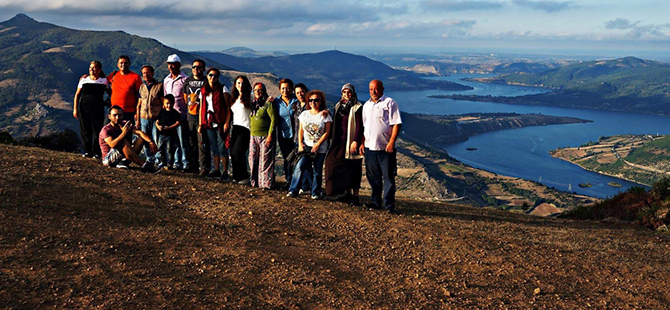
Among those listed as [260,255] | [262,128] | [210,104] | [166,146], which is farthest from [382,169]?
[166,146]

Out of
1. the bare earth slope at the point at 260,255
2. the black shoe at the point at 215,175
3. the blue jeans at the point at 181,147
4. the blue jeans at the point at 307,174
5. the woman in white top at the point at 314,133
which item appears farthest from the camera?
the black shoe at the point at 215,175

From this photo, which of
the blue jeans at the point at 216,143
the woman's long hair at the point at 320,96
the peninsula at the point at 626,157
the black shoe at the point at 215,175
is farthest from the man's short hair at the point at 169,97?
the peninsula at the point at 626,157

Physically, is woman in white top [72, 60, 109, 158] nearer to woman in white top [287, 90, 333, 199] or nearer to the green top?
the green top

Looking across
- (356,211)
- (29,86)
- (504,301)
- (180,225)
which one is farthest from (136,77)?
(29,86)

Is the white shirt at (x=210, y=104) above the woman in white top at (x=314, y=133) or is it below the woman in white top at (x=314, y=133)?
above

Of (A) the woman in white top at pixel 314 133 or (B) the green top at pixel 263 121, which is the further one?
(B) the green top at pixel 263 121

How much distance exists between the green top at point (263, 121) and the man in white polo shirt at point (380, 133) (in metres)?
1.92

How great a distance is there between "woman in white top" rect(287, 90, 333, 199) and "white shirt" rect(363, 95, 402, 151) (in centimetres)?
84

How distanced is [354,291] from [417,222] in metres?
3.66

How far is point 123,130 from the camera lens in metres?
9.67

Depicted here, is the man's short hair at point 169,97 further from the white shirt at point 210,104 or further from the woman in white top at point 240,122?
the woman in white top at point 240,122

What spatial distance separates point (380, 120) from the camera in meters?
8.62

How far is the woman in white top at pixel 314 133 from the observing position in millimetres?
8930

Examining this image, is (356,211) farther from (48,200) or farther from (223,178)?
(48,200)
